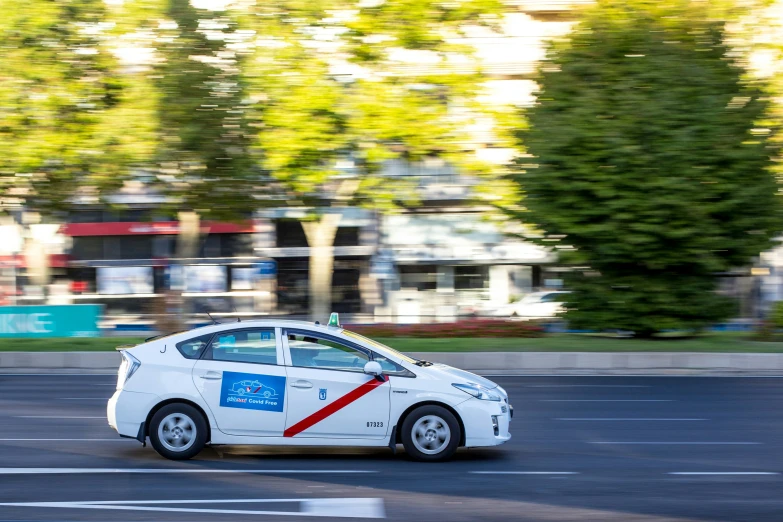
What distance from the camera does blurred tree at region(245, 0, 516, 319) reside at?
92.5 feet

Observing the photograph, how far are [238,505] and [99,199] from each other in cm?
2209

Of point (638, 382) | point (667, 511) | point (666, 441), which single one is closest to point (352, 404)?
point (667, 511)

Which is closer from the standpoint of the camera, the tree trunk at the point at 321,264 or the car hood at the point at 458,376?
the car hood at the point at 458,376

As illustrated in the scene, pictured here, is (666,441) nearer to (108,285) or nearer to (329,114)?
(329,114)

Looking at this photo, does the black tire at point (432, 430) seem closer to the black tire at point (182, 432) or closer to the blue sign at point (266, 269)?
the black tire at point (182, 432)

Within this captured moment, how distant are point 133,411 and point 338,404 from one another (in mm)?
1959

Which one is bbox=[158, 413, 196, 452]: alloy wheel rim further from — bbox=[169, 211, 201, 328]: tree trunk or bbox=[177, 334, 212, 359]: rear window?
bbox=[169, 211, 201, 328]: tree trunk

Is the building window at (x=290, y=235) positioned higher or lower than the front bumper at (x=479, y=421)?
higher

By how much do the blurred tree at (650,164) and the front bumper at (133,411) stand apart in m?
16.1

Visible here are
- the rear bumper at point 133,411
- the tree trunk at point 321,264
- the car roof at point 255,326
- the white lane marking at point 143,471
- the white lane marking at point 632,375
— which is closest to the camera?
the white lane marking at point 143,471

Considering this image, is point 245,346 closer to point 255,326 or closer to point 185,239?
point 255,326

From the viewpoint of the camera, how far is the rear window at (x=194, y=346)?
9406mm

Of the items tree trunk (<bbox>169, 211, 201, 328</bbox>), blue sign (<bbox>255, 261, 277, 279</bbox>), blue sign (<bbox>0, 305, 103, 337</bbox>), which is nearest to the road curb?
blue sign (<bbox>0, 305, 103, 337</bbox>)

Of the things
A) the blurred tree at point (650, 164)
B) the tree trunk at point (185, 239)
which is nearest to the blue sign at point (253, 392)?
the blurred tree at point (650, 164)
